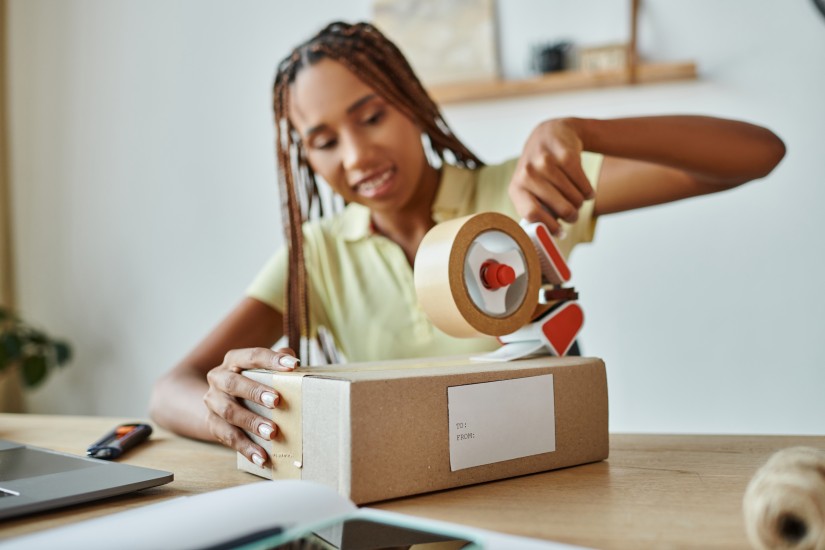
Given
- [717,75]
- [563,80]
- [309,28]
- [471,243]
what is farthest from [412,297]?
[309,28]

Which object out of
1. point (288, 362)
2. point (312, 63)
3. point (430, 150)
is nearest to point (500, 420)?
point (288, 362)

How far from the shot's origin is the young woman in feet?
3.30

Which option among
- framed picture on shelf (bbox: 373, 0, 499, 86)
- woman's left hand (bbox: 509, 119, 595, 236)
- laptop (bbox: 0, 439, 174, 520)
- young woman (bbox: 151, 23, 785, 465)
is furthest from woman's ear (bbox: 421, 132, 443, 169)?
laptop (bbox: 0, 439, 174, 520)

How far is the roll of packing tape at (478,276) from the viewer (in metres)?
0.69

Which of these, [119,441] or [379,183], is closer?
[119,441]

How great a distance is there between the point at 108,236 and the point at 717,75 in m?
2.24

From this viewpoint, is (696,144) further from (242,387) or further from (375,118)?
(242,387)

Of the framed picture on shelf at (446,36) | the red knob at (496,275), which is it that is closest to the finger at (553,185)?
the red knob at (496,275)

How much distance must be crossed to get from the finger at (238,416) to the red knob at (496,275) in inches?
9.6

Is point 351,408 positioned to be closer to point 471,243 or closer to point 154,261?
point 471,243

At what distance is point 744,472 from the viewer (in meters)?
0.66

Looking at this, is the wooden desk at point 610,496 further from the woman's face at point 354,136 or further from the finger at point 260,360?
the woman's face at point 354,136

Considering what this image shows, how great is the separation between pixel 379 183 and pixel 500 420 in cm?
63

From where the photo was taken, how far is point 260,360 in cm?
72
